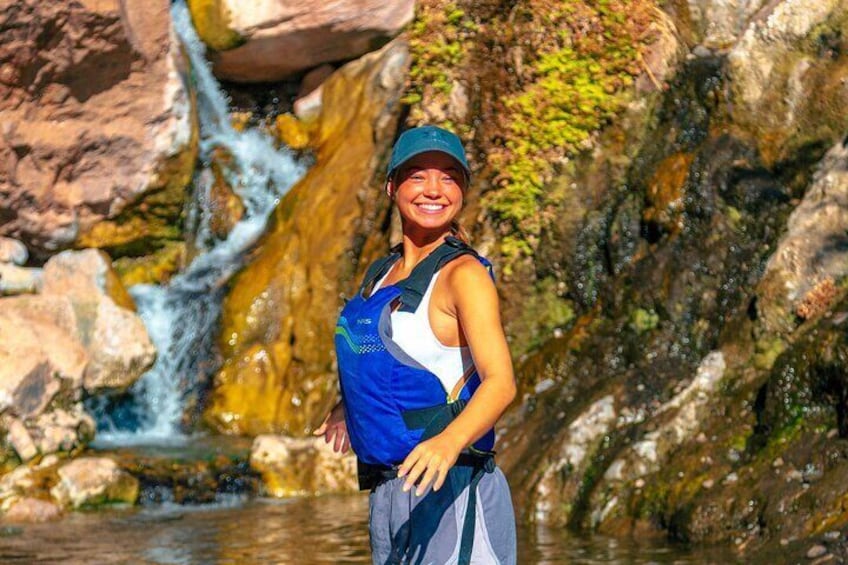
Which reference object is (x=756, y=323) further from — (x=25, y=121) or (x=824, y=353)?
(x=25, y=121)

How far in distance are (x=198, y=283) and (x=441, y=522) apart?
1235cm

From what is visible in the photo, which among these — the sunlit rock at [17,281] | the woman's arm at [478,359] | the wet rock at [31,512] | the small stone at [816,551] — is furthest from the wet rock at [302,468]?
the woman's arm at [478,359]

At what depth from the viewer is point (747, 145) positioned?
11742mm

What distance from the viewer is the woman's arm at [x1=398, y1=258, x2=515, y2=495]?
137 inches

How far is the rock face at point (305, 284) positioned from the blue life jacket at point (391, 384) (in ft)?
33.7

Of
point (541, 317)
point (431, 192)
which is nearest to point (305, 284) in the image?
point (541, 317)

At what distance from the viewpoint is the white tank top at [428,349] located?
378 centimetres

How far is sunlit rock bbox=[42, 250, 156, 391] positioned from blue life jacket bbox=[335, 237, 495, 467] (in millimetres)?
9422

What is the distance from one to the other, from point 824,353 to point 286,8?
10006 millimetres

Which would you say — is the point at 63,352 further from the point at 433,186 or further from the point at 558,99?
the point at 433,186

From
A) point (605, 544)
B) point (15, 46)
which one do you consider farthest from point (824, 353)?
point (15, 46)

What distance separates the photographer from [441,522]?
382 cm

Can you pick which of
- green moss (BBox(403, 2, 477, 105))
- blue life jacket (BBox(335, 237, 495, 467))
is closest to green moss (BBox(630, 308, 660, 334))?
green moss (BBox(403, 2, 477, 105))

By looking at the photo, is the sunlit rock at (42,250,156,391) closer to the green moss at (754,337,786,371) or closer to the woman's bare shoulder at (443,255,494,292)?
the green moss at (754,337,786,371)
